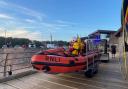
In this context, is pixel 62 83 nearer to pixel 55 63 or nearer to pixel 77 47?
pixel 55 63

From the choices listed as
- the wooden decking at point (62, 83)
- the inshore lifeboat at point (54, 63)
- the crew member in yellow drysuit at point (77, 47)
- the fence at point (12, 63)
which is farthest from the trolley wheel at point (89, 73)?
the fence at point (12, 63)

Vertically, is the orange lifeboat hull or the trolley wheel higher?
the orange lifeboat hull

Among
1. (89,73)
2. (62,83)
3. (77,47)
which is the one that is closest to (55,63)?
(62,83)

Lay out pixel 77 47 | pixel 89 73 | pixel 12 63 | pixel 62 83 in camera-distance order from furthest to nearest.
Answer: pixel 12 63 < pixel 77 47 < pixel 89 73 < pixel 62 83

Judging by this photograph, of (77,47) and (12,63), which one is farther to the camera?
(12,63)

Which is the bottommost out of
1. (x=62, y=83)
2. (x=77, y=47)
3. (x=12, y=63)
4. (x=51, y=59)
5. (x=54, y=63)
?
(x=62, y=83)

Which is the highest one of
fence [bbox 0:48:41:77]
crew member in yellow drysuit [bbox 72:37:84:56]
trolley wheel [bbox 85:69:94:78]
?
crew member in yellow drysuit [bbox 72:37:84:56]

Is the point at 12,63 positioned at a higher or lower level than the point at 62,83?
higher

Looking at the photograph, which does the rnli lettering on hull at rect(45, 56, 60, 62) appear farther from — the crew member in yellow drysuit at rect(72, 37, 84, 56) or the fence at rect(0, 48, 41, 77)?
the crew member in yellow drysuit at rect(72, 37, 84, 56)

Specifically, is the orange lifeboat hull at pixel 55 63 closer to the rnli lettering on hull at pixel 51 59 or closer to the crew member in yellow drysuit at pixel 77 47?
the rnli lettering on hull at pixel 51 59

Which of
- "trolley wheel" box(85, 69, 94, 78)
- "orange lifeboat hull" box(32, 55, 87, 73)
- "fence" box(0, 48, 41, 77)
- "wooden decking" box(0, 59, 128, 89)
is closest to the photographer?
"wooden decking" box(0, 59, 128, 89)

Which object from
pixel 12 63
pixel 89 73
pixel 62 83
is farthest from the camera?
pixel 12 63

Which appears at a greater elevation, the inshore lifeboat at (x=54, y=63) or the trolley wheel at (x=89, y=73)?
the inshore lifeboat at (x=54, y=63)

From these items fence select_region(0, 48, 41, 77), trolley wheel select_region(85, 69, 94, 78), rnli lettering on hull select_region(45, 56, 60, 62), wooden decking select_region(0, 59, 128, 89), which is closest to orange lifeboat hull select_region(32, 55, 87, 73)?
rnli lettering on hull select_region(45, 56, 60, 62)
